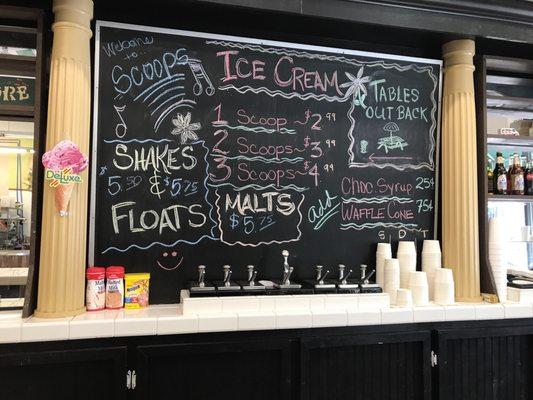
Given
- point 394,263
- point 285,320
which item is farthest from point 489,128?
point 285,320

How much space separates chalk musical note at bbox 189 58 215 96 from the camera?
251 cm

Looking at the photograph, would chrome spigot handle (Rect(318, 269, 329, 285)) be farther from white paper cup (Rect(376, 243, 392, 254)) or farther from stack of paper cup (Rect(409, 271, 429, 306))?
stack of paper cup (Rect(409, 271, 429, 306))

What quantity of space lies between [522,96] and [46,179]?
3.31 meters

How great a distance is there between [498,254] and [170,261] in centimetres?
202

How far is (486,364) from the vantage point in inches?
95.3

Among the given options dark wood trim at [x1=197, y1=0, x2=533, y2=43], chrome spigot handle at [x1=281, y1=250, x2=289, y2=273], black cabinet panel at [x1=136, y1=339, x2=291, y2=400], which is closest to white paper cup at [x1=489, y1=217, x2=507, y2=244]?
dark wood trim at [x1=197, y1=0, x2=533, y2=43]

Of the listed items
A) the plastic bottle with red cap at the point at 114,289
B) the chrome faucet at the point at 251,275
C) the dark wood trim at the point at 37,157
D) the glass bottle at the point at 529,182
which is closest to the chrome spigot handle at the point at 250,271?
the chrome faucet at the point at 251,275

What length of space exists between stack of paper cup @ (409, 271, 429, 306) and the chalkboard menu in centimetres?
32

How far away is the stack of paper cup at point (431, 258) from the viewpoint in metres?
2.67

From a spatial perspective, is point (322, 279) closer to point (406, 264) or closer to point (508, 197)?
point (406, 264)

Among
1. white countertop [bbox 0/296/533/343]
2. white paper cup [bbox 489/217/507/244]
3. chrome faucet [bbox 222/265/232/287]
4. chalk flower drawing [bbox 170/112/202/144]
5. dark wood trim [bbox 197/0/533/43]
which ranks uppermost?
dark wood trim [bbox 197/0/533/43]

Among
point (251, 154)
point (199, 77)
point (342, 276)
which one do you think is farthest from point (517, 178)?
point (199, 77)

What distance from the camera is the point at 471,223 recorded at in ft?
8.68

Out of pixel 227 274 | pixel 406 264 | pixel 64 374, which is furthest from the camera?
pixel 406 264
